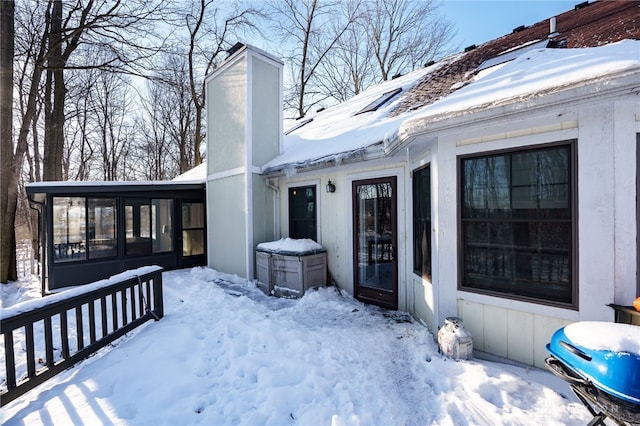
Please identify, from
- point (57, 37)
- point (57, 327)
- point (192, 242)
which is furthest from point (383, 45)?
point (57, 327)

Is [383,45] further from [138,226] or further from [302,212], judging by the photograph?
[138,226]

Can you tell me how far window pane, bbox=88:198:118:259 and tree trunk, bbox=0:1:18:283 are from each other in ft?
10.1

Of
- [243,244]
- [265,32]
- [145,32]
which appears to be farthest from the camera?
[265,32]

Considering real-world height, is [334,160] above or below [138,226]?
above

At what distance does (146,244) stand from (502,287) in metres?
8.16

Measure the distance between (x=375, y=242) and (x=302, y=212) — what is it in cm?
190

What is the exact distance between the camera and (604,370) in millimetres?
1650

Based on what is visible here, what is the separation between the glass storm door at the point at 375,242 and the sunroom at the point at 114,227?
5.24 m

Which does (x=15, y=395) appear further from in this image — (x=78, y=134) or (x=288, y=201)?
(x=78, y=134)

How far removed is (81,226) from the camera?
714 cm

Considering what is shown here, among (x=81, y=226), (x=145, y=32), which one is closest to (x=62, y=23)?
(x=145, y=32)

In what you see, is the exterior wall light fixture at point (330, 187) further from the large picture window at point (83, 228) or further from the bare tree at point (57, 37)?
the bare tree at point (57, 37)

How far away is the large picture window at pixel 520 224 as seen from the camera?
2.76m

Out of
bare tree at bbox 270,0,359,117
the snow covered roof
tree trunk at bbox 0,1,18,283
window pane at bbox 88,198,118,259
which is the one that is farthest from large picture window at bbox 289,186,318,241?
bare tree at bbox 270,0,359,117
